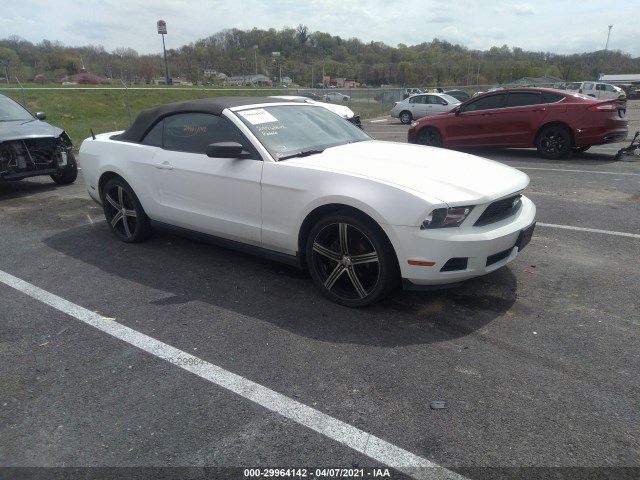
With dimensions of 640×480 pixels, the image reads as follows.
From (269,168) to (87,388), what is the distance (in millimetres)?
2067

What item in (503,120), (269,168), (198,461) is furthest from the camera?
(503,120)

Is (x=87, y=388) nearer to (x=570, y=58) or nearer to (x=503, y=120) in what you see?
(x=503, y=120)

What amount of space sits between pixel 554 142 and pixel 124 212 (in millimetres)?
9066

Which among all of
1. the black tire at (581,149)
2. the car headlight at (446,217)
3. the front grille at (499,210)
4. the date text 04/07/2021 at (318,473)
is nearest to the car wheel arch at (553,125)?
the black tire at (581,149)

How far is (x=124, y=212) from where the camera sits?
538 cm

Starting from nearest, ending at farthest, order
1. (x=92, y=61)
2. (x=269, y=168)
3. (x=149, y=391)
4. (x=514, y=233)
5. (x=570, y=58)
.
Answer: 1. (x=149, y=391)
2. (x=514, y=233)
3. (x=269, y=168)
4. (x=92, y=61)
5. (x=570, y=58)

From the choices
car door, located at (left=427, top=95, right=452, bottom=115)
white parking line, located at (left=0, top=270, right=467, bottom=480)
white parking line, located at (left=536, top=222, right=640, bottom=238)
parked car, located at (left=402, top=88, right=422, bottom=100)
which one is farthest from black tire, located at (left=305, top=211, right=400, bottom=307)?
parked car, located at (left=402, top=88, right=422, bottom=100)

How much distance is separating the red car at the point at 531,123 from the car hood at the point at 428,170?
718 cm

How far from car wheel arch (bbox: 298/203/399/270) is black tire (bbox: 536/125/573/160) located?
8.55 meters

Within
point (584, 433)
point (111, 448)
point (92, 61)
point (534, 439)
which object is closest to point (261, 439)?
point (111, 448)

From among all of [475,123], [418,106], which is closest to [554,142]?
[475,123]

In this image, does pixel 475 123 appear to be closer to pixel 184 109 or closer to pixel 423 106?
pixel 184 109

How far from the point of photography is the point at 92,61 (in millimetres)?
64438

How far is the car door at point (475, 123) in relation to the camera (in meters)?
11.3
